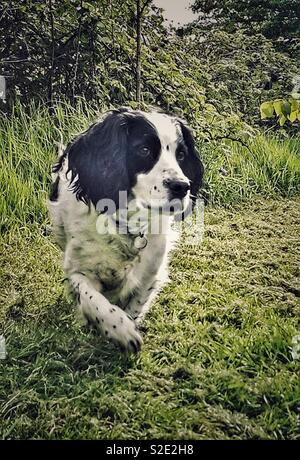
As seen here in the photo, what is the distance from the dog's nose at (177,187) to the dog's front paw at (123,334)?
0.46m

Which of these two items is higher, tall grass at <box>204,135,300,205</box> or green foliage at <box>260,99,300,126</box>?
green foliage at <box>260,99,300,126</box>

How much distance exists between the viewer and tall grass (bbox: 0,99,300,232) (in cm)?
229

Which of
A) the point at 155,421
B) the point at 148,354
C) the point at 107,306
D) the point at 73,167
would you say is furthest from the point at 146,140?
the point at 155,421

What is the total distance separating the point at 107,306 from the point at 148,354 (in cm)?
22

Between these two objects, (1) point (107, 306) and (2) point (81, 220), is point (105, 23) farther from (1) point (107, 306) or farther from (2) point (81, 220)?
(1) point (107, 306)

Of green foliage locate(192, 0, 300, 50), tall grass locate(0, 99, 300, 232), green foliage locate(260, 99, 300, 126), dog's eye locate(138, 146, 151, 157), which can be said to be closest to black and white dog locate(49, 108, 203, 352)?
dog's eye locate(138, 146, 151, 157)

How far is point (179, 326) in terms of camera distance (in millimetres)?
2033

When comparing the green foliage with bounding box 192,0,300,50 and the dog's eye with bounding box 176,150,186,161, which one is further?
the green foliage with bounding box 192,0,300,50

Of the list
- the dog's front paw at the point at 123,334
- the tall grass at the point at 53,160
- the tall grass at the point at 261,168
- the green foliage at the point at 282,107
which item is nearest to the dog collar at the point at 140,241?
the dog's front paw at the point at 123,334

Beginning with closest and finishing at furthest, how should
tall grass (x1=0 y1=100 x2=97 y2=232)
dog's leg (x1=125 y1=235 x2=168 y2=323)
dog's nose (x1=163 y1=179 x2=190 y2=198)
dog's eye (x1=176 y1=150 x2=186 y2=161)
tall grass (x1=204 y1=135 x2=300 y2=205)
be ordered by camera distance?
dog's nose (x1=163 y1=179 x2=190 y2=198) < dog's eye (x1=176 y1=150 x2=186 y2=161) < dog's leg (x1=125 y1=235 x2=168 y2=323) < tall grass (x1=0 y1=100 x2=97 y2=232) < tall grass (x1=204 y1=135 x2=300 y2=205)

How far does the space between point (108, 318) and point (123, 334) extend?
0.25 ft

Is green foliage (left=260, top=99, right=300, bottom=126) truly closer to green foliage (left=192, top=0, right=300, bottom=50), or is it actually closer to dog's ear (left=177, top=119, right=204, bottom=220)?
dog's ear (left=177, top=119, right=204, bottom=220)

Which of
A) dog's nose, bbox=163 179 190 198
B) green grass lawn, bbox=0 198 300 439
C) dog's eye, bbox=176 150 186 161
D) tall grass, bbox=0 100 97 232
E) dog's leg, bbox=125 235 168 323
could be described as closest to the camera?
green grass lawn, bbox=0 198 300 439

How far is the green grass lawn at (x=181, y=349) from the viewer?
168cm
